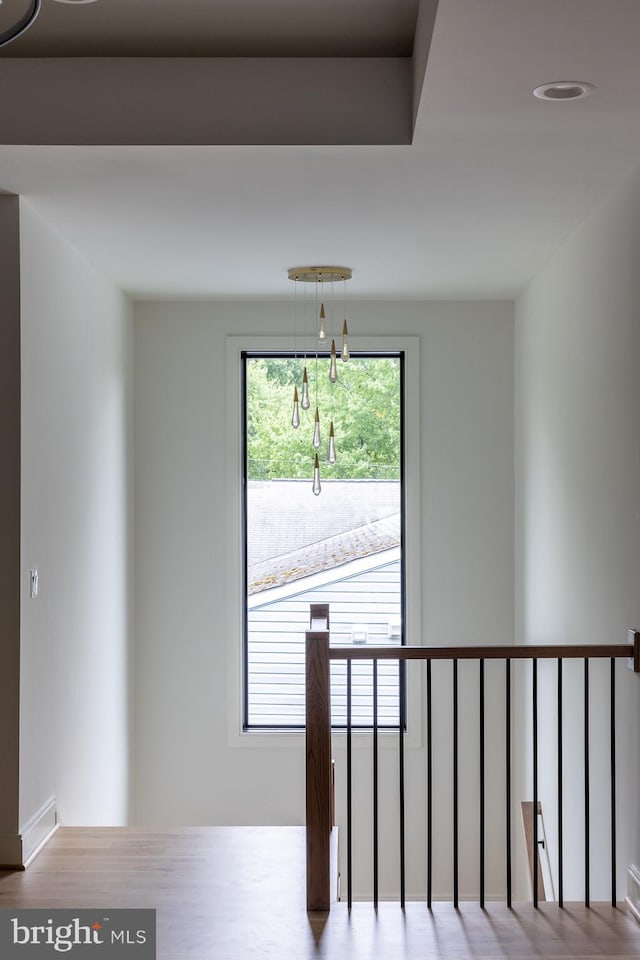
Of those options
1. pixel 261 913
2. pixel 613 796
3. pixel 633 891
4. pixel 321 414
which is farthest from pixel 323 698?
pixel 321 414

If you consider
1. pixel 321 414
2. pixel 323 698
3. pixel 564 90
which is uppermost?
pixel 564 90

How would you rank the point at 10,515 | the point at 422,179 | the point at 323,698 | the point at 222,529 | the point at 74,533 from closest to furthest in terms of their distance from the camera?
1. the point at 323,698
2. the point at 422,179
3. the point at 10,515
4. the point at 74,533
5. the point at 222,529

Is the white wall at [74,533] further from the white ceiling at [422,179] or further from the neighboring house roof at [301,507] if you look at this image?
the neighboring house roof at [301,507]

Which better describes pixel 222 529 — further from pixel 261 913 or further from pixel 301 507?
pixel 261 913

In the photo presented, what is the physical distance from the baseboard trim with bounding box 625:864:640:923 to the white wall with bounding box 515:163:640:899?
0.21ft

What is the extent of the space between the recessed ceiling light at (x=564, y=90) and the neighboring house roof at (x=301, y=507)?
127 inches

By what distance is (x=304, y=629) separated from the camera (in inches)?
213

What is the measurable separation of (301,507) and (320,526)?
0.50ft

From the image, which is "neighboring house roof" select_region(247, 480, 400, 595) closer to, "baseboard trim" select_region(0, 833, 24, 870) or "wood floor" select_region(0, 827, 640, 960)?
"wood floor" select_region(0, 827, 640, 960)

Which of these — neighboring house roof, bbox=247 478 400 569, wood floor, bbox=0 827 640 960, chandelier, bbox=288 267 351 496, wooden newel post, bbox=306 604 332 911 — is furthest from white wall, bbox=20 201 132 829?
wooden newel post, bbox=306 604 332 911

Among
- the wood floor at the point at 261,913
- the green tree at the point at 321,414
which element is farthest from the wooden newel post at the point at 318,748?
the green tree at the point at 321,414

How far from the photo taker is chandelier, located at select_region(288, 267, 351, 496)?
14.9ft

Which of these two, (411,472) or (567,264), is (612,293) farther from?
(411,472)

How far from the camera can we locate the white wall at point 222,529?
5.33m
